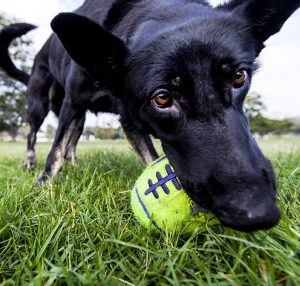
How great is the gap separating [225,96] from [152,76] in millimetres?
537

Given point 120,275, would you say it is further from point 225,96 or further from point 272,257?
point 225,96

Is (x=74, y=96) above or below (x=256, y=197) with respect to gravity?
below

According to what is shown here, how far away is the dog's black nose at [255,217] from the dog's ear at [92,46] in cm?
163

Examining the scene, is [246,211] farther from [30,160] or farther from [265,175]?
[30,160]

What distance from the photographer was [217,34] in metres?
2.25

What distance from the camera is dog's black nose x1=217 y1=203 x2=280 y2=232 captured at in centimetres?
141

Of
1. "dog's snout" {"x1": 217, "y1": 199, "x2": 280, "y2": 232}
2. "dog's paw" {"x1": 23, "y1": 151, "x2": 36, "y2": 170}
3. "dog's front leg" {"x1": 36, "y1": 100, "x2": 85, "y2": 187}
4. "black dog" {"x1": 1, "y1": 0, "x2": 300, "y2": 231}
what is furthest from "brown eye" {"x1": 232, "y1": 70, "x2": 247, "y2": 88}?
"dog's paw" {"x1": 23, "y1": 151, "x2": 36, "y2": 170}

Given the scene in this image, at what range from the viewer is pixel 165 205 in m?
2.07

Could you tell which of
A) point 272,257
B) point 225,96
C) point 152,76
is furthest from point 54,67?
point 272,257

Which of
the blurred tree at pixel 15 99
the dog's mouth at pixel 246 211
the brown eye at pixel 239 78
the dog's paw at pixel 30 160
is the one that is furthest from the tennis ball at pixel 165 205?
the blurred tree at pixel 15 99

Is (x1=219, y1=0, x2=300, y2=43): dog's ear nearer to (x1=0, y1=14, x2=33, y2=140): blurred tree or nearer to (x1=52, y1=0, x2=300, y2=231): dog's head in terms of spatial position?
(x1=52, y1=0, x2=300, y2=231): dog's head

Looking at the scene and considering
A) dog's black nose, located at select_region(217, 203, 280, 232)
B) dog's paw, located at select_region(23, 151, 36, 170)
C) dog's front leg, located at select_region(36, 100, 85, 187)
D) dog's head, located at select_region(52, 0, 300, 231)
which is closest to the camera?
dog's black nose, located at select_region(217, 203, 280, 232)

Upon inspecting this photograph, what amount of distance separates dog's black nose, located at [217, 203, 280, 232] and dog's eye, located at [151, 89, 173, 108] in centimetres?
87

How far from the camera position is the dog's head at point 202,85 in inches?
63.1
